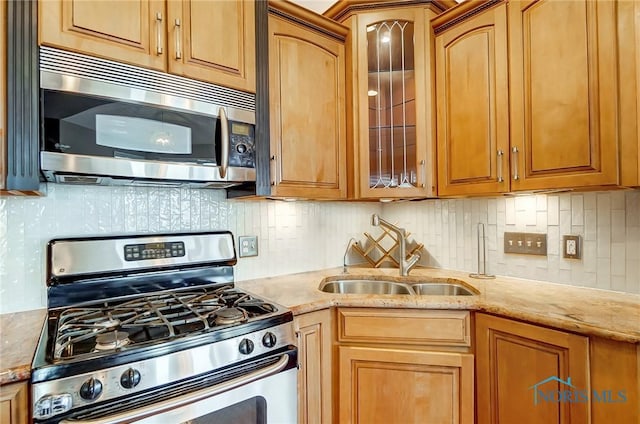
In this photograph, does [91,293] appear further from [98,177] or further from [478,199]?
[478,199]

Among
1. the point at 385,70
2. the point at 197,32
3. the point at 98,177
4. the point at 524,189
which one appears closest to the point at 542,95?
the point at 524,189

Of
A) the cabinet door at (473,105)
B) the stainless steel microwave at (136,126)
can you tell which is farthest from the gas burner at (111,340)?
the cabinet door at (473,105)

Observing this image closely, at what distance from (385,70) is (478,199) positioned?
86 centimetres

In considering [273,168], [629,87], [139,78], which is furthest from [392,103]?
[139,78]

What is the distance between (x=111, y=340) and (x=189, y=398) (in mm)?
274

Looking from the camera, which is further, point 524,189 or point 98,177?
point 524,189

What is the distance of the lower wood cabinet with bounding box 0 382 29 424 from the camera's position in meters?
0.83

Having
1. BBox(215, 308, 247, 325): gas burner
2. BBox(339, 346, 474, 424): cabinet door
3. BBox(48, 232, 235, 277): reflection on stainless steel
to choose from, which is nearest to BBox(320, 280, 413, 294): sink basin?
BBox(339, 346, 474, 424): cabinet door

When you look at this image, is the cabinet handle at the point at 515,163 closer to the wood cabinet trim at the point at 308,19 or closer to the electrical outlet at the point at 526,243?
the electrical outlet at the point at 526,243

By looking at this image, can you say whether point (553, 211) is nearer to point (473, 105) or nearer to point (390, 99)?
point (473, 105)

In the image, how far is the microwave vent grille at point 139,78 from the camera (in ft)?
3.62

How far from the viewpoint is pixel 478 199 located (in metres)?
1.92

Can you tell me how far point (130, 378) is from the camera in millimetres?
928

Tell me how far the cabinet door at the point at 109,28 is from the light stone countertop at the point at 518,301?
3.46 ft
